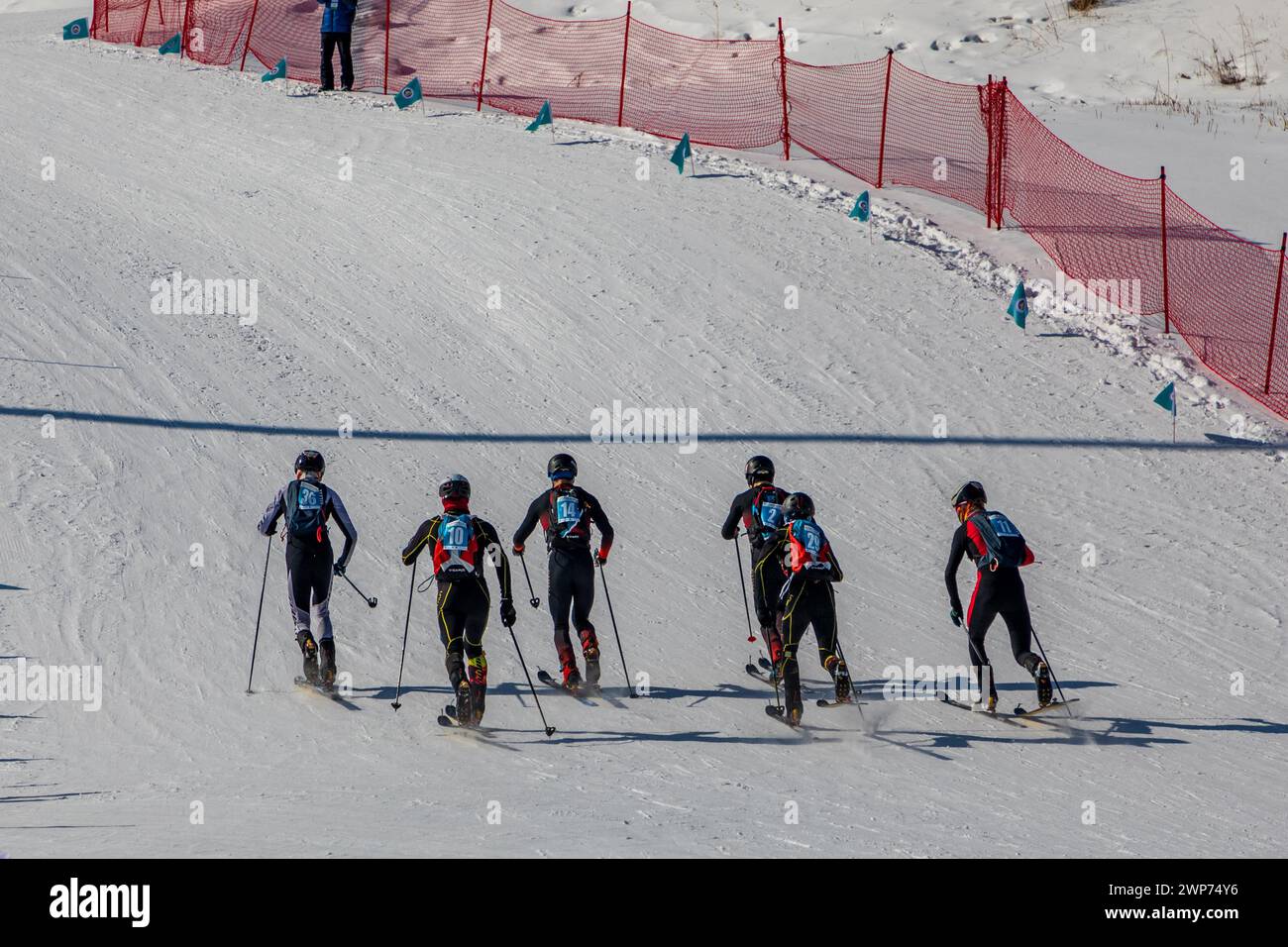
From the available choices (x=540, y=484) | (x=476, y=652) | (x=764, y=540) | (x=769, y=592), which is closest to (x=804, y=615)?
(x=769, y=592)

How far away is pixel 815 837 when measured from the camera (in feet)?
26.2

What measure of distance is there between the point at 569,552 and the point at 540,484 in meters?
3.73

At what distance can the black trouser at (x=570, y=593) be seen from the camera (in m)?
10.6

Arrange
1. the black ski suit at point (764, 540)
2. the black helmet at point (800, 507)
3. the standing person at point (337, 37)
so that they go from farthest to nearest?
1. the standing person at point (337, 37)
2. the black ski suit at point (764, 540)
3. the black helmet at point (800, 507)

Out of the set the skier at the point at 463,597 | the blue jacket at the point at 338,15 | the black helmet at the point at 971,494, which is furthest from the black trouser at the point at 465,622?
the blue jacket at the point at 338,15

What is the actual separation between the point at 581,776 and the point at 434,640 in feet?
9.14

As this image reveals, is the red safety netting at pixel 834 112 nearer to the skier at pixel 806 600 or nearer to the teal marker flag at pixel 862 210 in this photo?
the teal marker flag at pixel 862 210

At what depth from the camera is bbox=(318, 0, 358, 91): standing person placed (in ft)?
75.4

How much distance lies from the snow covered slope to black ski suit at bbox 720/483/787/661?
1.87 feet

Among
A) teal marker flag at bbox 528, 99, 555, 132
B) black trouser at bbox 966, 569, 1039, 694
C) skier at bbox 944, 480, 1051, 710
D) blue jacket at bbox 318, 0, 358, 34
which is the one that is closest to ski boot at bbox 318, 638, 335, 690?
skier at bbox 944, 480, 1051, 710

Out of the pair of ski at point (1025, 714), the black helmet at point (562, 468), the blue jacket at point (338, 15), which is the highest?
the blue jacket at point (338, 15)

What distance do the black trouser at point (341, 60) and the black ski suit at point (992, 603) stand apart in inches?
659

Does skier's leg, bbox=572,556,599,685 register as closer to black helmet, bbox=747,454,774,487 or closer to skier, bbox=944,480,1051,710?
black helmet, bbox=747,454,774,487

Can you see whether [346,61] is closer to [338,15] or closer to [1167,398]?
[338,15]
